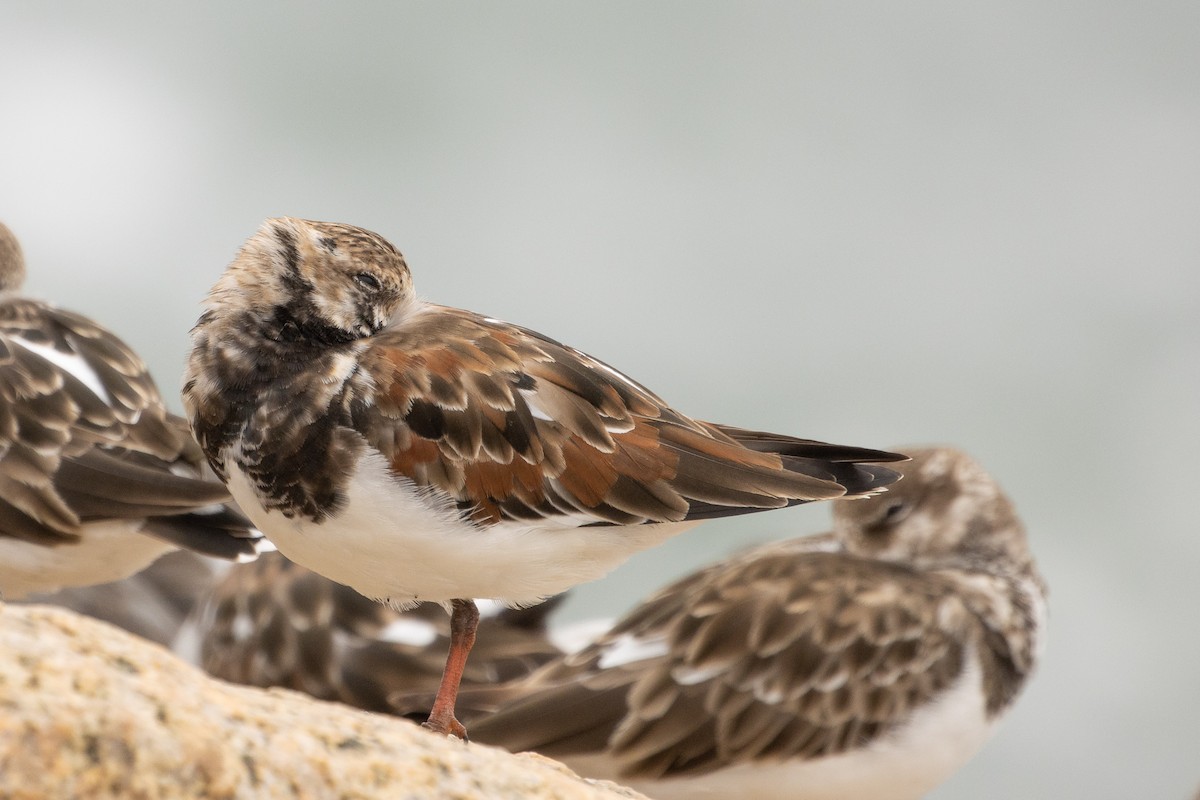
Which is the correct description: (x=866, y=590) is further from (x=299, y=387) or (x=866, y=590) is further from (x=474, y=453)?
(x=299, y=387)

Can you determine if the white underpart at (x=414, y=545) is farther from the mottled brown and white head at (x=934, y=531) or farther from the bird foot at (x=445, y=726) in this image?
the mottled brown and white head at (x=934, y=531)

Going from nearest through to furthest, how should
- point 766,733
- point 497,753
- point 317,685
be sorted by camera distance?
point 497,753, point 766,733, point 317,685

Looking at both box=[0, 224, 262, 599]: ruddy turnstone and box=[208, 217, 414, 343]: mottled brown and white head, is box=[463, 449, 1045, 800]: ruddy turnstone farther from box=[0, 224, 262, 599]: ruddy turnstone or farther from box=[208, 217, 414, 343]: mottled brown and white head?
box=[208, 217, 414, 343]: mottled brown and white head

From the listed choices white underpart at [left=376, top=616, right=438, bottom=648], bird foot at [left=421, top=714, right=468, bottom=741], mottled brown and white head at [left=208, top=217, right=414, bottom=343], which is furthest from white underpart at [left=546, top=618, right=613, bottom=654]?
mottled brown and white head at [left=208, top=217, right=414, bottom=343]

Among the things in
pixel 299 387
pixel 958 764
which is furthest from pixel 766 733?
pixel 299 387

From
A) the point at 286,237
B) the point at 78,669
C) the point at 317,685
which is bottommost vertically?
the point at 317,685

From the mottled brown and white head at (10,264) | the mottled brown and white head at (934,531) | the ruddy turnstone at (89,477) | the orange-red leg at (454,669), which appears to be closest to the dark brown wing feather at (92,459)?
the ruddy turnstone at (89,477)

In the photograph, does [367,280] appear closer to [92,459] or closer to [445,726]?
[445,726]
